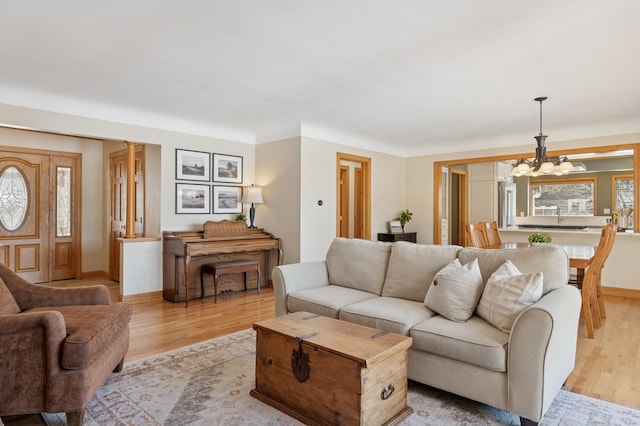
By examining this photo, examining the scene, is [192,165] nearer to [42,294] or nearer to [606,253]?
[42,294]

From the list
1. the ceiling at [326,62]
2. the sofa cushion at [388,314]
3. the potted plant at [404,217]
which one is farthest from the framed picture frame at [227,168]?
the sofa cushion at [388,314]

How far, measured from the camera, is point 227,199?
5828mm

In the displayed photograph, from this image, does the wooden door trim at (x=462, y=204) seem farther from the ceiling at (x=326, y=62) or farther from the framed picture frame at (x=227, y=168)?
the framed picture frame at (x=227, y=168)

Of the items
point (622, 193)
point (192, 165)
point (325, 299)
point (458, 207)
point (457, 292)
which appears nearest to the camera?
point (457, 292)

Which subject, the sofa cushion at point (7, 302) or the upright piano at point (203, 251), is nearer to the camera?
the sofa cushion at point (7, 302)

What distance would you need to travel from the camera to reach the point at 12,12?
7.99 feet

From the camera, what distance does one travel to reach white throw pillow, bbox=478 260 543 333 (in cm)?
221

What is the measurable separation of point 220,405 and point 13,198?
5337 millimetres

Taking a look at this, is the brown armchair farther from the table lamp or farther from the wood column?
the table lamp

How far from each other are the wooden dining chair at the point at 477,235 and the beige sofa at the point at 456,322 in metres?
1.54

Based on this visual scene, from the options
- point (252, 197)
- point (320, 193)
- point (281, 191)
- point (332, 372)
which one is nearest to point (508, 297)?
point (332, 372)

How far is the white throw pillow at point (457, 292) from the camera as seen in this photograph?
2.47 m

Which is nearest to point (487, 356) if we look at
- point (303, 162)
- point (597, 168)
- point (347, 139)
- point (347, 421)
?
point (347, 421)

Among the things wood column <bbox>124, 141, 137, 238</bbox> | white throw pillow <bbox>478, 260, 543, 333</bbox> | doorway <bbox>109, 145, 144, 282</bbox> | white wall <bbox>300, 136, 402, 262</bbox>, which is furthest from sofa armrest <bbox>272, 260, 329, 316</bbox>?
doorway <bbox>109, 145, 144, 282</bbox>
